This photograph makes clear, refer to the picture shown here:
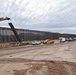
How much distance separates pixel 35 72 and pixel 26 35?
6793cm

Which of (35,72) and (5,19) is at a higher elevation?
(5,19)

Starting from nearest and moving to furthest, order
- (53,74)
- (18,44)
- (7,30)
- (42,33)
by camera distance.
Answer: (53,74) → (18,44) → (7,30) → (42,33)

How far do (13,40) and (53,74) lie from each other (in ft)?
169

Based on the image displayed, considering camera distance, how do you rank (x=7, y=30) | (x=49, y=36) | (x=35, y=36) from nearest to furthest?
(x=7, y=30)
(x=35, y=36)
(x=49, y=36)

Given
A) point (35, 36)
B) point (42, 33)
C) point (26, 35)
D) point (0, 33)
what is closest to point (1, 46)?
point (0, 33)

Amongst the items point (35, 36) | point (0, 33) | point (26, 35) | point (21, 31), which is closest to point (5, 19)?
point (0, 33)

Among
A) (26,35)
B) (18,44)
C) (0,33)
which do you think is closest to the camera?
(18,44)

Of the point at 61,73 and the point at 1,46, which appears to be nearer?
the point at 61,73

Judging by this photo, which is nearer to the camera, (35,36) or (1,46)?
(1,46)

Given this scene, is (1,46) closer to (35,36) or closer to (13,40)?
(13,40)

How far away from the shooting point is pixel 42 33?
104062 mm

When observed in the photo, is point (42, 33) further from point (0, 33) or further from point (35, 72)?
point (35, 72)

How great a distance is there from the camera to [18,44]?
5491 cm

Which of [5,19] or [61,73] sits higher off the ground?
[5,19]
